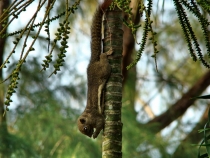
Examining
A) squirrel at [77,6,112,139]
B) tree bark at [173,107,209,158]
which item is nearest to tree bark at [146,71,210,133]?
tree bark at [173,107,209,158]

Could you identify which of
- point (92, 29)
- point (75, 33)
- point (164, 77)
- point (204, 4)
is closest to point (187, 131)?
point (164, 77)

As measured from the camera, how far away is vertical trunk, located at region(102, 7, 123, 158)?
147 cm

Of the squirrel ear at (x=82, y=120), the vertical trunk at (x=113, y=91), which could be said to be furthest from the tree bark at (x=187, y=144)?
the vertical trunk at (x=113, y=91)

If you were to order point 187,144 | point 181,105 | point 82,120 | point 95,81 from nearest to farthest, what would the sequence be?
point 95,81 < point 82,120 < point 187,144 < point 181,105

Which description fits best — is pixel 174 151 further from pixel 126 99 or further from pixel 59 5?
pixel 59 5

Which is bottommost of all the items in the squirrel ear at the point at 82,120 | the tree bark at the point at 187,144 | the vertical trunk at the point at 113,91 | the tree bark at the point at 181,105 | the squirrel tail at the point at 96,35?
the vertical trunk at the point at 113,91

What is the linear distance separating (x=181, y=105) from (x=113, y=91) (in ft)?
10.7

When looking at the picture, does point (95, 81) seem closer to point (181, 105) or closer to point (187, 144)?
point (187, 144)

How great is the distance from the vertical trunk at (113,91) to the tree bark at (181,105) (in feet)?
9.57

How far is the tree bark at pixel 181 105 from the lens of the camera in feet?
15.0

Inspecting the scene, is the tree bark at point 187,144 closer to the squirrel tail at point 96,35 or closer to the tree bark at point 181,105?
the tree bark at point 181,105

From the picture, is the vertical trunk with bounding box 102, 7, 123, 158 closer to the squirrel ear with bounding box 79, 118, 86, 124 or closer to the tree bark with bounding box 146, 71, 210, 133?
the squirrel ear with bounding box 79, 118, 86, 124

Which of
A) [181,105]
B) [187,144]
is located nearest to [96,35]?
[187,144]

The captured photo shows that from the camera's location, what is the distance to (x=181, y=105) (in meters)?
4.74
